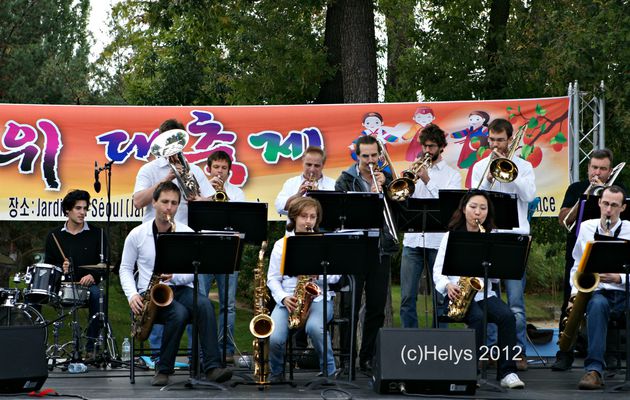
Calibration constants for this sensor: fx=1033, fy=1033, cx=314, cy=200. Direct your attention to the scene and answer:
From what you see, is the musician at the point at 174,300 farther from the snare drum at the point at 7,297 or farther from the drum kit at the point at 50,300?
the snare drum at the point at 7,297

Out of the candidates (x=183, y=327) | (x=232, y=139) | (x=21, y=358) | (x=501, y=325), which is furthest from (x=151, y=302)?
(x=232, y=139)

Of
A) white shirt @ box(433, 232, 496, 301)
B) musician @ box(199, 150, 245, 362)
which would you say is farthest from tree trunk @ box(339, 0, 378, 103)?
white shirt @ box(433, 232, 496, 301)

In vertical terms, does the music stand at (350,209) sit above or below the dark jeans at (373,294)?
above

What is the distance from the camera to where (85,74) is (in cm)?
2038

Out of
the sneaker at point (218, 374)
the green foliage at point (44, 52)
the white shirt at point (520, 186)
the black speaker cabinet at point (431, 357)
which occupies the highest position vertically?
the green foliage at point (44, 52)

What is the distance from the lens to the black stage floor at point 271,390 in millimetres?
8062

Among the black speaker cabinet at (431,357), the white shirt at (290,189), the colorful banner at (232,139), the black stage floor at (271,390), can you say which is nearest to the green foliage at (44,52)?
the colorful banner at (232,139)

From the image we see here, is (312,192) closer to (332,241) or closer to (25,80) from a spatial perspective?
(332,241)

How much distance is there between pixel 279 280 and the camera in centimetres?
884

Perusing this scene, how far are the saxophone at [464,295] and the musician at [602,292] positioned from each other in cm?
96

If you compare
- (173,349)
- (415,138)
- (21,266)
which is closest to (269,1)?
(415,138)

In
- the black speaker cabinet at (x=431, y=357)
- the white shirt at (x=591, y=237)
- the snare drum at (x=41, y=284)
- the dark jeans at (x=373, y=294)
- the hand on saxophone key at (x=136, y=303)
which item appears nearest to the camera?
the black speaker cabinet at (x=431, y=357)

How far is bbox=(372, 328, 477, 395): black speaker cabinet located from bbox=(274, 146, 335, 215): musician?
1972 millimetres

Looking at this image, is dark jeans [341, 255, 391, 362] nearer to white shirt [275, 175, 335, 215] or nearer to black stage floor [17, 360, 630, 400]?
black stage floor [17, 360, 630, 400]
